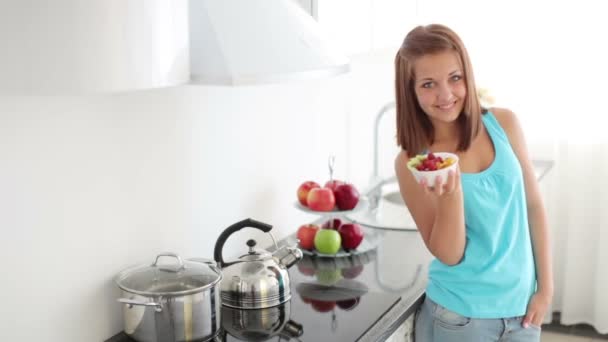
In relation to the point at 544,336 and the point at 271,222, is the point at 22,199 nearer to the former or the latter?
the point at 271,222

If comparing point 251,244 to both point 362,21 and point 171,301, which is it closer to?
point 171,301

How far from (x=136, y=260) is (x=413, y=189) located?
73cm

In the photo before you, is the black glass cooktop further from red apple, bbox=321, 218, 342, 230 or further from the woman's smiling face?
the woman's smiling face

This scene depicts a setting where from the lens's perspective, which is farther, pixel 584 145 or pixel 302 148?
pixel 584 145

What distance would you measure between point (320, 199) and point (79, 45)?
1.39 meters

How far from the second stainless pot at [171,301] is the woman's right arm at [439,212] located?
556 millimetres

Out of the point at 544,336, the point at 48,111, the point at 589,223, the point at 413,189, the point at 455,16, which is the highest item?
the point at 455,16

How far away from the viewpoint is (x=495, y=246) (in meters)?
2.03

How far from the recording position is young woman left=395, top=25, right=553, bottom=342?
198cm

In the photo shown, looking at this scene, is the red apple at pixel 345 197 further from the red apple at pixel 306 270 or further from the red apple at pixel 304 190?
the red apple at pixel 306 270

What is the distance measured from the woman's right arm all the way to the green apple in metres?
0.44

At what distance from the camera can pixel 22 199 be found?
1604mm

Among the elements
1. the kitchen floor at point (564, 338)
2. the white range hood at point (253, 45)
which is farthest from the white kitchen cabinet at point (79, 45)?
the kitchen floor at point (564, 338)

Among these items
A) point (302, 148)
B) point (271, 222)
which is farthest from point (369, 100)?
point (271, 222)
